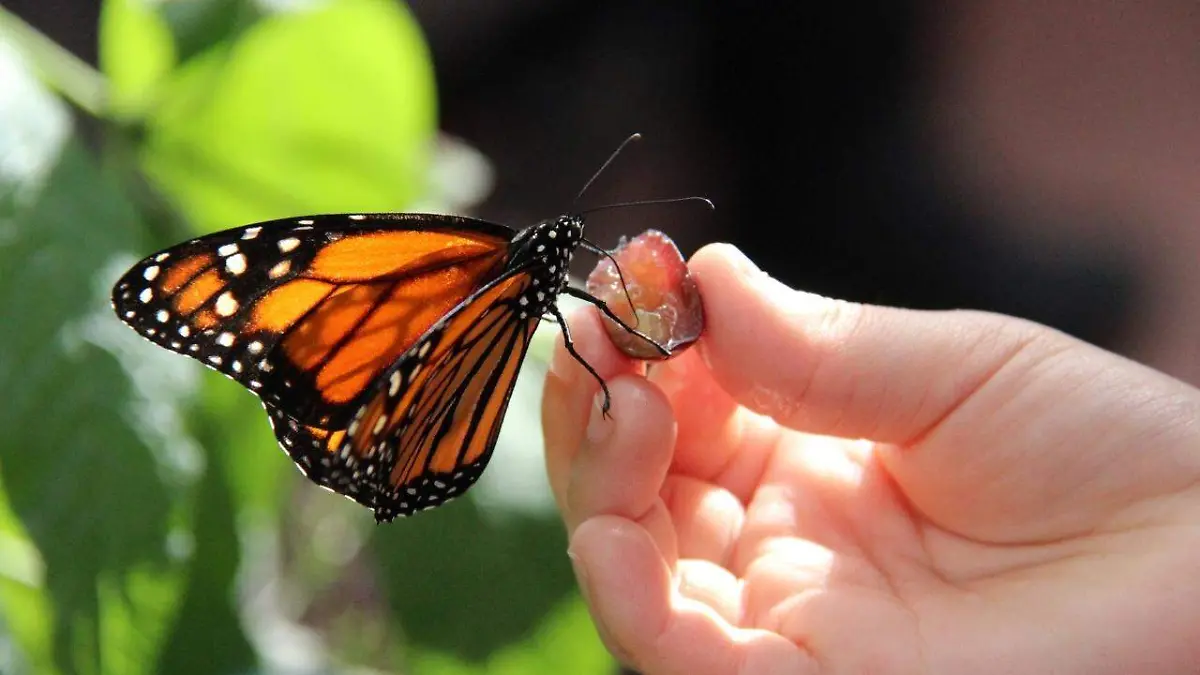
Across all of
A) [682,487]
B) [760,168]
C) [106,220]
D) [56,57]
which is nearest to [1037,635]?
[682,487]

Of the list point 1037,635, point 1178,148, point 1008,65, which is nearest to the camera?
point 1037,635

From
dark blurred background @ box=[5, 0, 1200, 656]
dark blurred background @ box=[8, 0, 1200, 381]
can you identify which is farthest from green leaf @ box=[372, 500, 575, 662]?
dark blurred background @ box=[8, 0, 1200, 381]

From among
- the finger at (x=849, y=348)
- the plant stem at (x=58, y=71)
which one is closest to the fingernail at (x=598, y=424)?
the finger at (x=849, y=348)

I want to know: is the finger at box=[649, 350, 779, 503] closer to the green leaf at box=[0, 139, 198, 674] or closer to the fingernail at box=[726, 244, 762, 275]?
the fingernail at box=[726, 244, 762, 275]

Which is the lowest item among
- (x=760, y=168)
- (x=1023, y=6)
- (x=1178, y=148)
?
(x=760, y=168)

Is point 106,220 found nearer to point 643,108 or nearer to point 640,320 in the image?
point 640,320

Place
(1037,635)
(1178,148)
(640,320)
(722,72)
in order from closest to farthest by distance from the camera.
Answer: (1037,635) < (640,320) < (1178,148) < (722,72)
